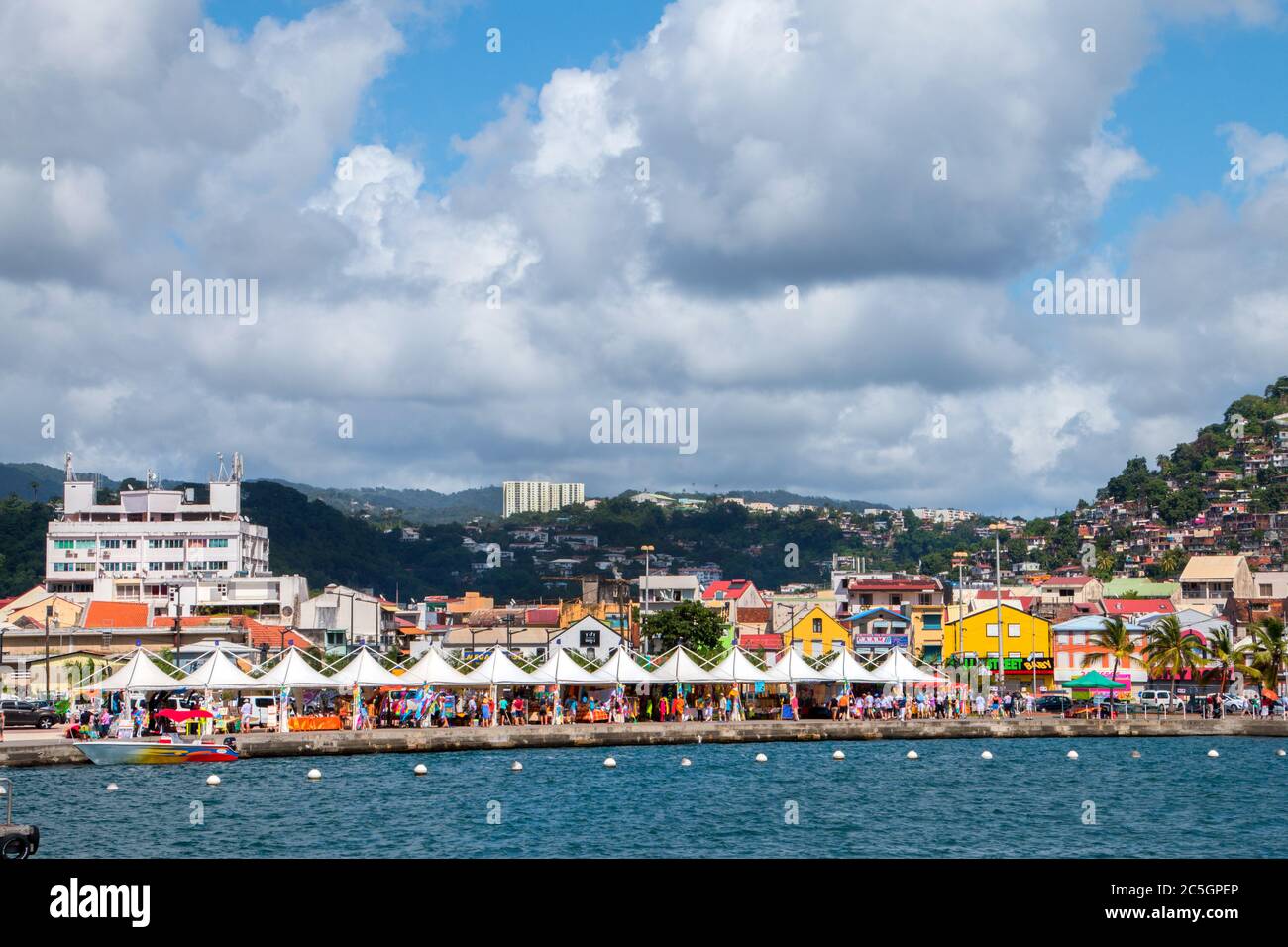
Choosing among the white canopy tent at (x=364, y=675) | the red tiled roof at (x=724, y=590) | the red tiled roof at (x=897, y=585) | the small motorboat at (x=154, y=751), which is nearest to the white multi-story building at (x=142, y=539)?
the red tiled roof at (x=724, y=590)

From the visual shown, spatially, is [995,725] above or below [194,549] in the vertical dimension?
below

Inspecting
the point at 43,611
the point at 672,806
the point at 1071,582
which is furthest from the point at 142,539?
the point at 672,806

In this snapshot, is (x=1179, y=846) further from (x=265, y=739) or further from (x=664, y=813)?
(x=265, y=739)

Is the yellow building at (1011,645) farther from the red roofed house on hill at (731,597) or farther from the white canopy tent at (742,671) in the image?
the red roofed house on hill at (731,597)

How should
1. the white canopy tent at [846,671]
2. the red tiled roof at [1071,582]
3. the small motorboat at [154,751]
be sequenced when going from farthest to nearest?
the red tiled roof at [1071,582]
the white canopy tent at [846,671]
the small motorboat at [154,751]

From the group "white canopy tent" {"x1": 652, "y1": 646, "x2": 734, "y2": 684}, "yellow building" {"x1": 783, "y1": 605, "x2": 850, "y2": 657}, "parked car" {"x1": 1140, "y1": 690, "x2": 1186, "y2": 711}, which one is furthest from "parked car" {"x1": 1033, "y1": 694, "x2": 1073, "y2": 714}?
"yellow building" {"x1": 783, "y1": 605, "x2": 850, "y2": 657}

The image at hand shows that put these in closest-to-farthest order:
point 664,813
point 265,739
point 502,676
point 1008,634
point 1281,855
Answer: point 1281,855
point 664,813
point 265,739
point 502,676
point 1008,634
